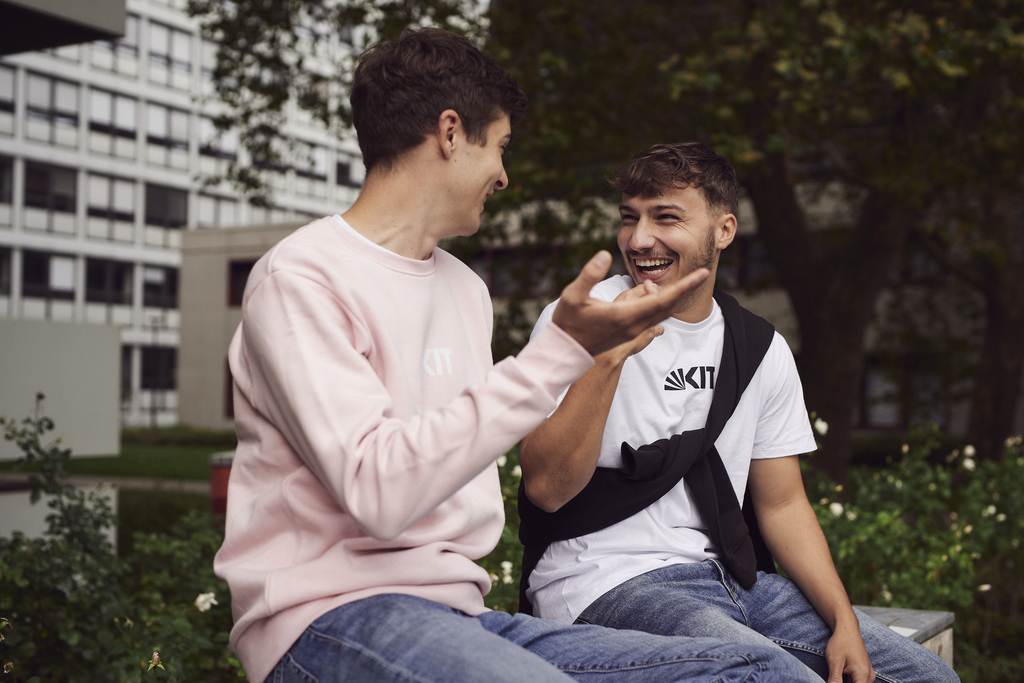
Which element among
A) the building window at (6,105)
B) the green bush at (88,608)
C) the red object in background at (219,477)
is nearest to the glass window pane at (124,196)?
the building window at (6,105)

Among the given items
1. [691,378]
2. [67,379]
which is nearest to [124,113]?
[67,379]

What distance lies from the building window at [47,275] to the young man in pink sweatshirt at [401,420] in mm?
41993

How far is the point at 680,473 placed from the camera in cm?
233

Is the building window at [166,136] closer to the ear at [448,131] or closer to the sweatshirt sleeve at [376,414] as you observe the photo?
the ear at [448,131]

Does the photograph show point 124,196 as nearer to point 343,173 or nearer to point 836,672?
point 343,173

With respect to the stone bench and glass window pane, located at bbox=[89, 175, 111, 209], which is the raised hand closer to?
the stone bench

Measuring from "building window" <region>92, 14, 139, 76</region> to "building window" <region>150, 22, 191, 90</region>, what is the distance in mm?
801

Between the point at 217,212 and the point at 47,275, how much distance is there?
915cm

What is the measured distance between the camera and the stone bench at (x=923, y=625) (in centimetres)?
308

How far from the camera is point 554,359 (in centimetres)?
144

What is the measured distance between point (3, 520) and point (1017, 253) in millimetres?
13495

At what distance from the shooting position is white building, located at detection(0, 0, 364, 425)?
3866 centimetres

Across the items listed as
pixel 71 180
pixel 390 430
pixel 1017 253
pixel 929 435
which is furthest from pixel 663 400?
pixel 71 180

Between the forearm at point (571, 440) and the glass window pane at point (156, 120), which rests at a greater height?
the glass window pane at point (156, 120)
